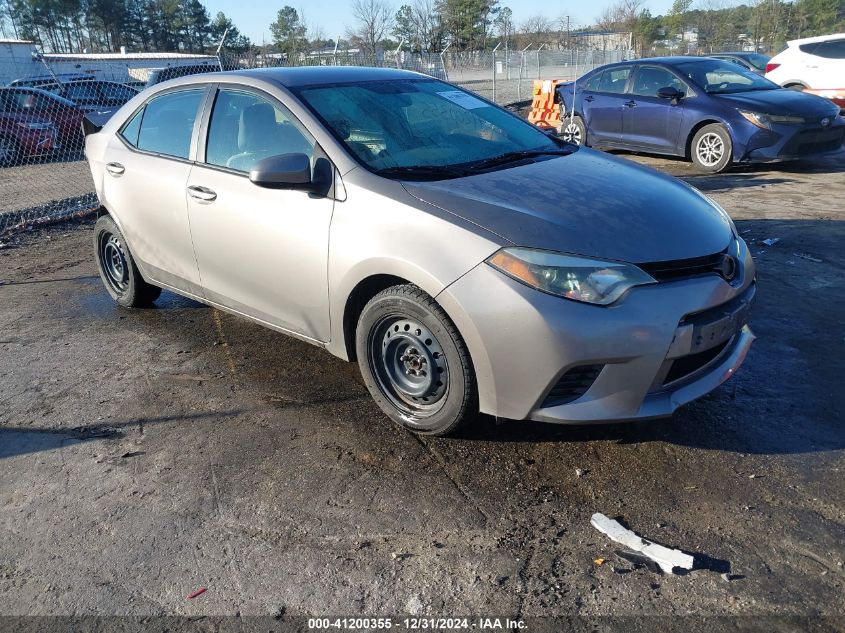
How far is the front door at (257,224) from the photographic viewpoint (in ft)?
11.6

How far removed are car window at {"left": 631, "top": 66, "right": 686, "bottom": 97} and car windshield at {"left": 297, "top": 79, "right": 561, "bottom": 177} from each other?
22.6 ft

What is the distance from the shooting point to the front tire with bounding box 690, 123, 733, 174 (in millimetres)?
9515

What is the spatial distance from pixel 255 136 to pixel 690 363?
103 inches

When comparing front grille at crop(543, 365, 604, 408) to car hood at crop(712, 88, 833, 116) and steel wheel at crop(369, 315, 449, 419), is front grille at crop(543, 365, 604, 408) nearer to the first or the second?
steel wheel at crop(369, 315, 449, 419)

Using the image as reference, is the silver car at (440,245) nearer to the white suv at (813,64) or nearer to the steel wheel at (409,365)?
the steel wheel at (409,365)

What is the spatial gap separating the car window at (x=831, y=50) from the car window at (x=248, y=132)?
14.7 metres

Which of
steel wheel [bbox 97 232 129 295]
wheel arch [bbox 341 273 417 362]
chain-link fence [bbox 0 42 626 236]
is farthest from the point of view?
chain-link fence [bbox 0 42 626 236]

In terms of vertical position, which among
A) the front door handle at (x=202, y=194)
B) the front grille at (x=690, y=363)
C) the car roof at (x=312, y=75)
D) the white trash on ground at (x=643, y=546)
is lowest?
the white trash on ground at (x=643, y=546)

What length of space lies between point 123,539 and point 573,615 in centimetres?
178

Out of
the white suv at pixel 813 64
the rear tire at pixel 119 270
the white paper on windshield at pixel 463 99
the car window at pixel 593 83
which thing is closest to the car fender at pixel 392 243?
the white paper on windshield at pixel 463 99

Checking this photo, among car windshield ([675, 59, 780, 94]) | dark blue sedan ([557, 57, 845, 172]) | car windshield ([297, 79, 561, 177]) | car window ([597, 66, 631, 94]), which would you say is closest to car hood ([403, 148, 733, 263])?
car windshield ([297, 79, 561, 177])

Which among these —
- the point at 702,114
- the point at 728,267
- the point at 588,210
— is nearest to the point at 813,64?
the point at 702,114

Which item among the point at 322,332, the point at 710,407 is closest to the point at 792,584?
the point at 710,407

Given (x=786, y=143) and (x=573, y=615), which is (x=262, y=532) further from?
(x=786, y=143)
